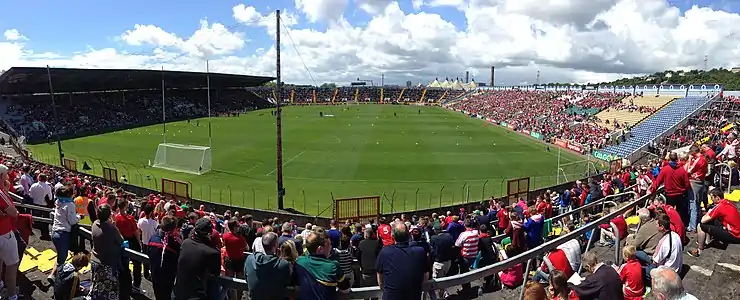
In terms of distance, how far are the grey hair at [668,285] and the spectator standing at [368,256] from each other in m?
4.47

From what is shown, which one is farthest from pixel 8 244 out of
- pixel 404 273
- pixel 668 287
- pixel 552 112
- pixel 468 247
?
pixel 552 112

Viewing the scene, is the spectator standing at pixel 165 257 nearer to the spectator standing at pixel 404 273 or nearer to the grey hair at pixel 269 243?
the grey hair at pixel 269 243

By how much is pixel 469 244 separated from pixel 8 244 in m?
6.97

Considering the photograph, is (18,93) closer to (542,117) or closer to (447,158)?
(447,158)

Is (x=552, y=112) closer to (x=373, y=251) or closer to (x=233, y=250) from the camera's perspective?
(x=373, y=251)

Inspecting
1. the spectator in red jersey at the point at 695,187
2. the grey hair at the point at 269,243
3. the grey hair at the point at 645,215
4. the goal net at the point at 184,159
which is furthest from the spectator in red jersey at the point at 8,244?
the goal net at the point at 184,159

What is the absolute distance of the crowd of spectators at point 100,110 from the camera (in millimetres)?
51844

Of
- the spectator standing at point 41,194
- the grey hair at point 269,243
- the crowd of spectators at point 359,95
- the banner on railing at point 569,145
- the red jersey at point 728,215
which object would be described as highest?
the crowd of spectators at point 359,95

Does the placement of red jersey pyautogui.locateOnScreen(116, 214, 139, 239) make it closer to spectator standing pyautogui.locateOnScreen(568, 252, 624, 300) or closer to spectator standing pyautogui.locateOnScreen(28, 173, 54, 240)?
spectator standing pyautogui.locateOnScreen(28, 173, 54, 240)

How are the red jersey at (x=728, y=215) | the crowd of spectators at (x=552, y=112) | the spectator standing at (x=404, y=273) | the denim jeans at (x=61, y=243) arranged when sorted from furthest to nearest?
the crowd of spectators at (x=552, y=112) → the red jersey at (x=728, y=215) → the denim jeans at (x=61, y=243) → the spectator standing at (x=404, y=273)

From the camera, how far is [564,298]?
4824 millimetres

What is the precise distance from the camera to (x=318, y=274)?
435 cm

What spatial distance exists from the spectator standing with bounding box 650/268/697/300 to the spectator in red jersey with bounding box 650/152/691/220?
220 inches

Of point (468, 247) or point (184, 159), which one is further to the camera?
point (184, 159)
